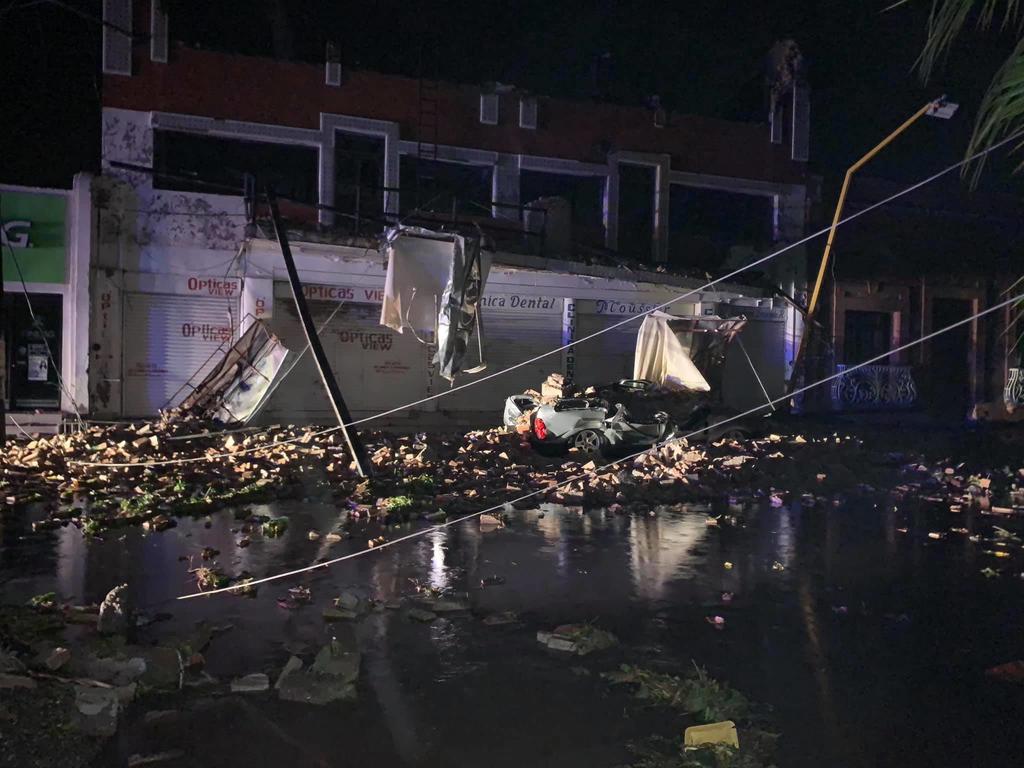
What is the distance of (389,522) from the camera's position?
10.1 meters

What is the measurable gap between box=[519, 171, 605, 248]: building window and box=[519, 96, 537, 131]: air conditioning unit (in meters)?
1.18

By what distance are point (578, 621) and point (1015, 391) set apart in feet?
70.5

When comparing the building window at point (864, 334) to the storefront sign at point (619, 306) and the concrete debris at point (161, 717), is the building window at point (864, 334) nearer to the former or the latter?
the storefront sign at point (619, 306)

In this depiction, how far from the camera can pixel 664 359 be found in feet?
58.3

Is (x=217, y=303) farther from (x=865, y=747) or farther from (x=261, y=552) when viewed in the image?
(x=865, y=747)

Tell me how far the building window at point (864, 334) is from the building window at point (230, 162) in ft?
52.7

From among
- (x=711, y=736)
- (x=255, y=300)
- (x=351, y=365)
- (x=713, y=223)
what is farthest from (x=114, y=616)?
(x=713, y=223)

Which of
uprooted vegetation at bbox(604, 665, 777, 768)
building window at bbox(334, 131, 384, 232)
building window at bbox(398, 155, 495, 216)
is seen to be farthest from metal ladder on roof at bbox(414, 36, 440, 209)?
uprooted vegetation at bbox(604, 665, 777, 768)

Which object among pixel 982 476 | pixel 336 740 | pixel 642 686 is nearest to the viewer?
pixel 336 740

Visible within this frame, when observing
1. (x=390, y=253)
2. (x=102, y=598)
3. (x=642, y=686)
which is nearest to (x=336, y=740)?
(x=642, y=686)

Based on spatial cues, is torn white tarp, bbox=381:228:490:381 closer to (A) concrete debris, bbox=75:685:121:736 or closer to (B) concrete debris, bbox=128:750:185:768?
(A) concrete debris, bbox=75:685:121:736

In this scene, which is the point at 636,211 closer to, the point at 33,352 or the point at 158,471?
the point at 33,352

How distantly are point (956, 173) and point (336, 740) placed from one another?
2942 cm

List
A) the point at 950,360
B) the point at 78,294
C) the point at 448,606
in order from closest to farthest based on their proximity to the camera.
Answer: the point at 448,606, the point at 78,294, the point at 950,360
